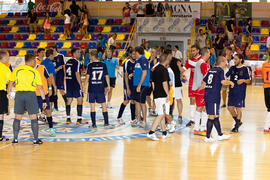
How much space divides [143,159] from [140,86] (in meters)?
2.50

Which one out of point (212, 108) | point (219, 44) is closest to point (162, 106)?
point (212, 108)

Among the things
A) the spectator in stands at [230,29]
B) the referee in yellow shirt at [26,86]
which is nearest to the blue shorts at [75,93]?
the referee in yellow shirt at [26,86]

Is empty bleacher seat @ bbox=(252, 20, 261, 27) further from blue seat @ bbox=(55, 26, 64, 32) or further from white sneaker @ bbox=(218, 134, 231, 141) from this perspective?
white sneaker @ bbox=(218, 134, 231, 141)

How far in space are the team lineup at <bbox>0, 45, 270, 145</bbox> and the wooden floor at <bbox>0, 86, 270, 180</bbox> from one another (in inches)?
16.7

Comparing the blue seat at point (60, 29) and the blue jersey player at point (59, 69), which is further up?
the blue seat at point (60, 29)

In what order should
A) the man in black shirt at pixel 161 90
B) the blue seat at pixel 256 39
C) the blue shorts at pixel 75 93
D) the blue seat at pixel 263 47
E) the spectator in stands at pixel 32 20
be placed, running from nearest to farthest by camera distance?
the man in black shirt at pixel 161 90 < the blue shorts at pixel 75 93 < the blue seat at pixel 263 47 < the blue seat at pixel 256 39 < the spectator in stands at pixel 32 20

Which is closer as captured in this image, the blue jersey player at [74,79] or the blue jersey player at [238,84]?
the blue jersey player at [238,84]

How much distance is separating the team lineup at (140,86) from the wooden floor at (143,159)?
423 mm

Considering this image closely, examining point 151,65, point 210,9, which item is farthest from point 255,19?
point 151,65

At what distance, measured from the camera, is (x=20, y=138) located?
8078 mm

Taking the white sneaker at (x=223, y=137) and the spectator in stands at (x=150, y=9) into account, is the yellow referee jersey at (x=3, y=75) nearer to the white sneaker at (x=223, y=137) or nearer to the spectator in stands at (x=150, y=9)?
the white sneaker at (x=223, y=137)

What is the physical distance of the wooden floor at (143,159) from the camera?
5754 mm

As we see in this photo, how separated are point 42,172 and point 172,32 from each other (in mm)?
17425

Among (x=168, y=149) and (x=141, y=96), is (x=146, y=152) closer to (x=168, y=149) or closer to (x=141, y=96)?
(x=168, y=149)
